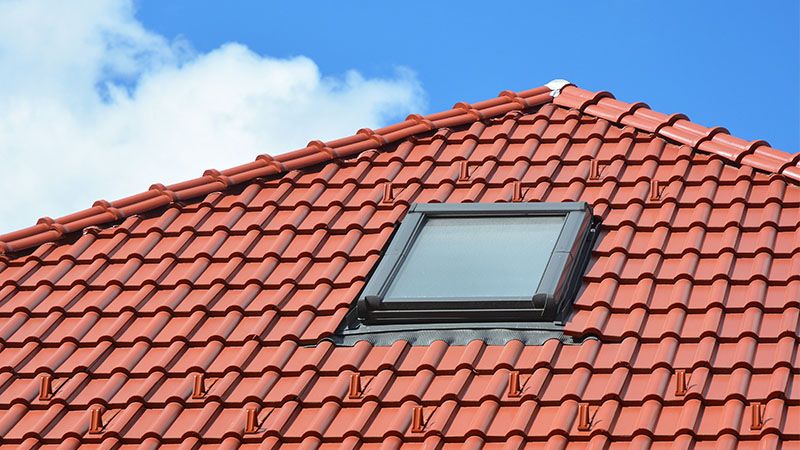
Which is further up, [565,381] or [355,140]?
[355,140]

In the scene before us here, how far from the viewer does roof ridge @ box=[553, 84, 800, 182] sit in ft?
32.4

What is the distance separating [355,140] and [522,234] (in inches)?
83.8

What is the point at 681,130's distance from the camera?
34.2 ft

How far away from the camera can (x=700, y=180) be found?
9.77 metres

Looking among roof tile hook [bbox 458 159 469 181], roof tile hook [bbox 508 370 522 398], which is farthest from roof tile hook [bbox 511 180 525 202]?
roof tile hook [bbox 508 370 522 398]

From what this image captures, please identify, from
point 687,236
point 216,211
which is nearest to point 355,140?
point 216,211

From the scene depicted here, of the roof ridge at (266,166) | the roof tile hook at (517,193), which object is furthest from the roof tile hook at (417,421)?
the roof ridge at (266,166)

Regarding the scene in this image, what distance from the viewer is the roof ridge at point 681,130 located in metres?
9.88

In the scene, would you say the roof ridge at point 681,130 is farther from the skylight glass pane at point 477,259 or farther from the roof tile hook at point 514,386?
the roof tile hook at point 514,386

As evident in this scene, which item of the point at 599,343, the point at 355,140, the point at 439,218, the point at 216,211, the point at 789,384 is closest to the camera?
the point at 789,384

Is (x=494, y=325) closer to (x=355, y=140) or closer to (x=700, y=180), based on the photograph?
(x=700, y=180)

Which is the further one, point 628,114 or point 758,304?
point 628,114

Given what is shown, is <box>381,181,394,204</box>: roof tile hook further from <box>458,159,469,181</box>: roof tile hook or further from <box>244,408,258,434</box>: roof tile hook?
<box>244,408,258,434</box>: roof tile hook

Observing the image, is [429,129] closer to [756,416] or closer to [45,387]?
[45,387]
